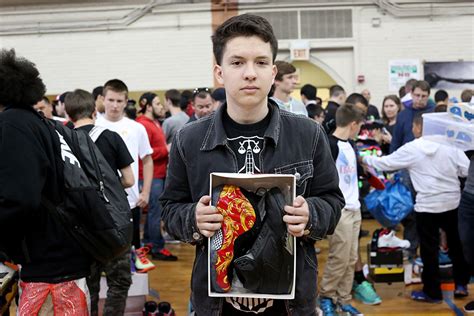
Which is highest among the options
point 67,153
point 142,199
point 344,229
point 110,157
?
point 67,153

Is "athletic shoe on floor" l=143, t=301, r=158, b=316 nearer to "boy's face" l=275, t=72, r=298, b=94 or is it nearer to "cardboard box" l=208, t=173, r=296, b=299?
"boy's face" l=275, t=72, r=298, b=94

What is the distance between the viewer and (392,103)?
8922 millimetres

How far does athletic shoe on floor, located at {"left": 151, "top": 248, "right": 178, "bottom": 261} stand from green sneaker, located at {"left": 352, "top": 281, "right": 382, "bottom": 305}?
93.3 inches

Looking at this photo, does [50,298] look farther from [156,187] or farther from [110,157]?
[156,187]

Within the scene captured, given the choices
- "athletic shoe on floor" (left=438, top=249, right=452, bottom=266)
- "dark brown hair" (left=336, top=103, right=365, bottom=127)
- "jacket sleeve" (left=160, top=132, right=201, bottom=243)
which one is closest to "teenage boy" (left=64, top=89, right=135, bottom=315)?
"dark brown hair" (left=336, top=103, right=365, bottom=127)

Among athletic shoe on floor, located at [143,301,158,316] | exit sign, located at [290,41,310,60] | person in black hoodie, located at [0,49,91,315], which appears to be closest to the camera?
person in black hoodie, located at [0,49,91,315]

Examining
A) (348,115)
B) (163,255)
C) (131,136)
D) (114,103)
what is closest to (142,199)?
(131,136)

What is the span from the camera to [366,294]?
5246 mm

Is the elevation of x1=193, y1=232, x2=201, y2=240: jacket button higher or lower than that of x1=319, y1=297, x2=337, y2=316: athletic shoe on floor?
higher

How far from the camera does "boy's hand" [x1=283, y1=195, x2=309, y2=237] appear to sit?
1798 millimetres

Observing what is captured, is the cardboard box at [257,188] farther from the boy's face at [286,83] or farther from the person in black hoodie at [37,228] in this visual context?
the boy's face at [286,83]

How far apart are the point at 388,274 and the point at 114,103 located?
105 inches

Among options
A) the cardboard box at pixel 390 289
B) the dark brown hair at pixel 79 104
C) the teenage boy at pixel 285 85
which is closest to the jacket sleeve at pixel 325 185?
the dark brown hair at pixel 79 104

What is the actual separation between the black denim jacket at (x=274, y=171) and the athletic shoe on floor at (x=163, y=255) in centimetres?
505
